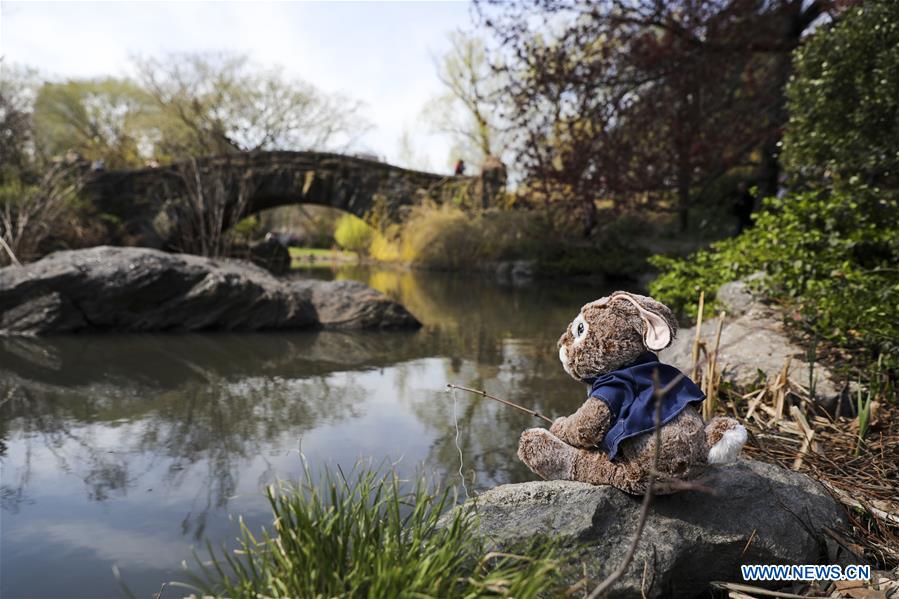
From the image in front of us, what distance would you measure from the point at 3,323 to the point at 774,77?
38.8ft

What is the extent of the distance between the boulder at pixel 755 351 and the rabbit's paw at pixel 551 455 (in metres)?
1.51

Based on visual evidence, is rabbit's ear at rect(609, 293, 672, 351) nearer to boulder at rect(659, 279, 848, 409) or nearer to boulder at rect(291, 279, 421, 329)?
boulder at rect(659, 279, 848, 409)

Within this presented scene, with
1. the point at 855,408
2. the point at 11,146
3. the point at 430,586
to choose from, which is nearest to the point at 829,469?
the point at 855,408

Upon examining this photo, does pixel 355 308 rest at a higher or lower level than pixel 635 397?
lower

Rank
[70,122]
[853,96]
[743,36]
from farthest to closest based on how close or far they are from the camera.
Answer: [70,122], [743,36], [853,96]

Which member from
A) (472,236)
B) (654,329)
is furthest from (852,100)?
(472,236)

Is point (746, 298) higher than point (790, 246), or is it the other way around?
point (790, 246)

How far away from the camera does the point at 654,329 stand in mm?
1802

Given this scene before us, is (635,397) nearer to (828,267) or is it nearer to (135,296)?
(828,267)

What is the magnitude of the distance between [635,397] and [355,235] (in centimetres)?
2506

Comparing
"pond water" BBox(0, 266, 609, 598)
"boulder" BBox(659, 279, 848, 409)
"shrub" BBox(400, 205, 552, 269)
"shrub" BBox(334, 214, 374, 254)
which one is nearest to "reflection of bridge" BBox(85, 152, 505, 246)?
"shrub" BBox(400, 205, 552, 269)

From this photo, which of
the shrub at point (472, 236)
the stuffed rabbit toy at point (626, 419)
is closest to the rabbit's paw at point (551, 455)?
the stuffed rabbit toy at point (626, 419)

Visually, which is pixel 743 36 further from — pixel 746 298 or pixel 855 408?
pixel 855 408

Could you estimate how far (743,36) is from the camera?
940cm
